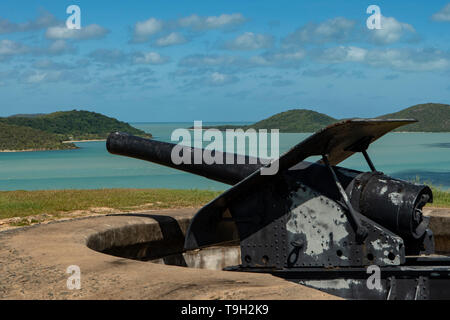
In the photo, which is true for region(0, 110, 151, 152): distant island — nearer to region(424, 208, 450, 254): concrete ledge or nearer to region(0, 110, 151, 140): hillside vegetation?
region(0, 110, 151, 140): hillside vegetation

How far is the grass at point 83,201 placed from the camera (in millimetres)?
8367

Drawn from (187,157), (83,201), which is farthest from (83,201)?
(187,157)

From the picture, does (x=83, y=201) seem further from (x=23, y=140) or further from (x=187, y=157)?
(x=23, y=140)

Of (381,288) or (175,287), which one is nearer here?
(175,287)

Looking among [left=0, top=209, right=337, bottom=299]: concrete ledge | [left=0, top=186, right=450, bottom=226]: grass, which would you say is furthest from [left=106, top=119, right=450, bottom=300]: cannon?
[left=0, top=186, right=450, bottom=226]: grass

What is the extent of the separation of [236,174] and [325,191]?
773mm

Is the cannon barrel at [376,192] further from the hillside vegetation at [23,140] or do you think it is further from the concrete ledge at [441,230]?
the hillside vegetation at [23,140]

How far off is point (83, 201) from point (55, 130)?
110057 mm

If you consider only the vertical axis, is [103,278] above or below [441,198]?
above

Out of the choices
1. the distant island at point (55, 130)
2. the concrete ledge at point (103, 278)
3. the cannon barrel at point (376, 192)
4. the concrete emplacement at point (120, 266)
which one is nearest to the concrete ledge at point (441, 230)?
the concrete emplacement at point (120, 266)

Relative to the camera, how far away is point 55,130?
114500mm
